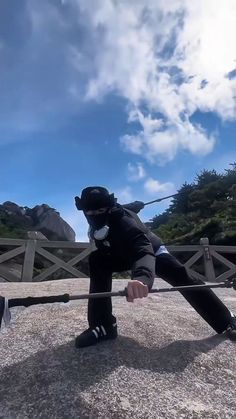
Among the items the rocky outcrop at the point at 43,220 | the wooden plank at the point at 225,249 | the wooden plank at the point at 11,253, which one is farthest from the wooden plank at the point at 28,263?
the rocky outcrop at the point at 43,220

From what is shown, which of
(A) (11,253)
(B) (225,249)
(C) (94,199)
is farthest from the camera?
(B) (225,249)

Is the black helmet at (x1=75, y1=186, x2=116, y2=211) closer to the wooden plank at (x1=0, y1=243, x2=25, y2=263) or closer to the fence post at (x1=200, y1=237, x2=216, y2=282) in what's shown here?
the wooden plank at (x1=0, y1=243, x2=25, y2=263)

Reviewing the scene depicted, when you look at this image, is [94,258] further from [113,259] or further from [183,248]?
[183,248]

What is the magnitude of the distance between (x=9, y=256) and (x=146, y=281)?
6706mm

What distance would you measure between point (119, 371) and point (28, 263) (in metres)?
6.59

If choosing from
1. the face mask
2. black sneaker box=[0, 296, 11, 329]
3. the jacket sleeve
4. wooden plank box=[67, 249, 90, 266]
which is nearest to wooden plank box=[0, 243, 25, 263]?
wooden plank box=[67, 249, 90, 266]

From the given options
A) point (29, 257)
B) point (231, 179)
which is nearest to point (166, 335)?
point (29, 257)

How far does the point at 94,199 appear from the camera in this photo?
10.6 feet

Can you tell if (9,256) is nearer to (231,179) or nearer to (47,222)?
(231,179)

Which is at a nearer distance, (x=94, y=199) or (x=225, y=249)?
(x=94, y=199)

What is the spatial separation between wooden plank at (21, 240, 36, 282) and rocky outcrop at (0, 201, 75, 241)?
29.0 metres

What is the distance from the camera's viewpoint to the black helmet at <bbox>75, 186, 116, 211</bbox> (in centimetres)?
323

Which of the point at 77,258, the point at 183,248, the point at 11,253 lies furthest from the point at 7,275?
the point at 183,248

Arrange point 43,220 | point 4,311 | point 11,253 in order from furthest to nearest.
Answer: point 43,220
point 11,253
point 4,311
